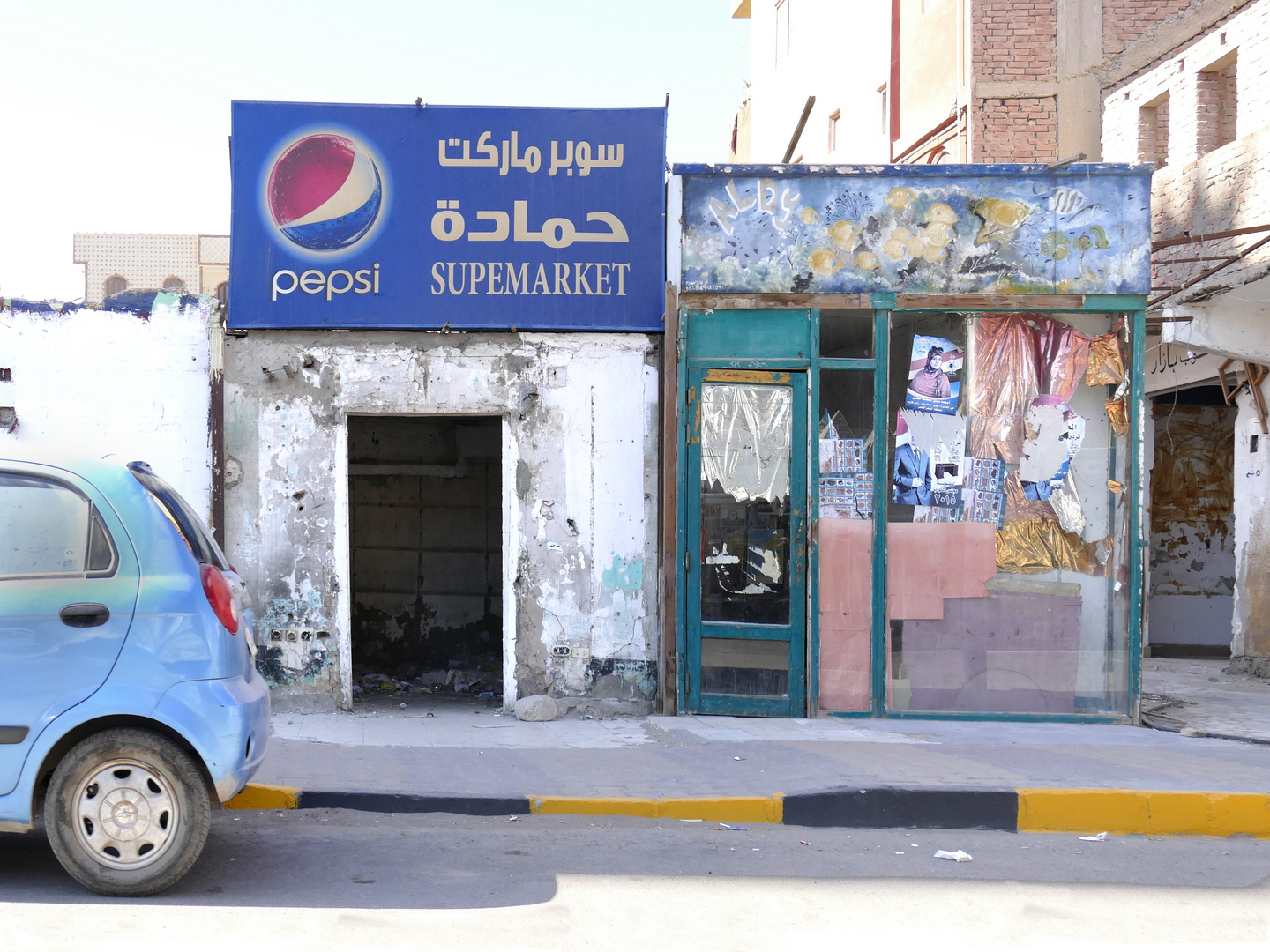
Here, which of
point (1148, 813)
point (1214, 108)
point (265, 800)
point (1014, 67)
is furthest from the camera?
point (1014, 67)

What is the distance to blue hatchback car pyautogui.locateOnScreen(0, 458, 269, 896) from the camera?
4445mm

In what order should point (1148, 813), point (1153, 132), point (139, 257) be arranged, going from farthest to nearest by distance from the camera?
point (139, 257) → point (1153, 132) → point (1148, 813)

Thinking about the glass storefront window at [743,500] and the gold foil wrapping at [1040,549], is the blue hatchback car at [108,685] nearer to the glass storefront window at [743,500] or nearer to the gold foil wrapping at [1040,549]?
the glass storefront window at [743,500]

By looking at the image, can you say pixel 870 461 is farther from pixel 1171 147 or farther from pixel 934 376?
pixel 1171 147

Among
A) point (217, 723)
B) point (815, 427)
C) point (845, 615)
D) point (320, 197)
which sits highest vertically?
point (320, 197)

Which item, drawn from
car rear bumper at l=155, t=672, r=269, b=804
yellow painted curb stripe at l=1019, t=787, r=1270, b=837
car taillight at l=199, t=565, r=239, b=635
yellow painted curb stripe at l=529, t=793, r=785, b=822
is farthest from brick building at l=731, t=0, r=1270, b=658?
car rear bumper at l=155, t=672, r=269, b=804

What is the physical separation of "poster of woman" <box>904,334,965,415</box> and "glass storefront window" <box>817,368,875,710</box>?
16.2 inches

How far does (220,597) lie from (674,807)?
268 centimetres

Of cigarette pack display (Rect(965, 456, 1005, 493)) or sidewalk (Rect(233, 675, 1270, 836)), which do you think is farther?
cigarette pack display (Rect(965, 456, 1005, 493))

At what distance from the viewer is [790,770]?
22.1ft

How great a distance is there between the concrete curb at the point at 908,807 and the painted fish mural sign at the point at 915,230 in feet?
13.4

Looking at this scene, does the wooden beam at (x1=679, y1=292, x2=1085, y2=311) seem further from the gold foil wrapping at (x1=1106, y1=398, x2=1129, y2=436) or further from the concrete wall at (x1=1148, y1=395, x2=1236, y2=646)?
the concrete wall at (x1=1148, y1=395, x2=1236, y2=646)

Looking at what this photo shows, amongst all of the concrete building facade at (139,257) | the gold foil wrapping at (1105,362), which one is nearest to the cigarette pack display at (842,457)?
the gold foil wrapping at (1105,362)

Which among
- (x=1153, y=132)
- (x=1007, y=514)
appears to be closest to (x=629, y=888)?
(x=1007, y=514)
